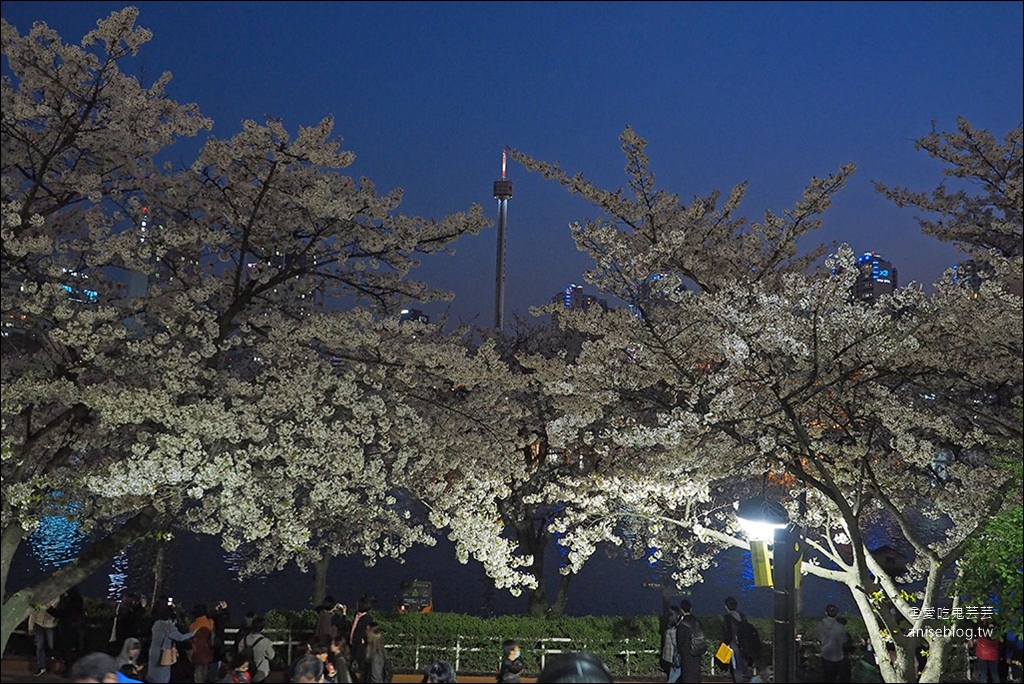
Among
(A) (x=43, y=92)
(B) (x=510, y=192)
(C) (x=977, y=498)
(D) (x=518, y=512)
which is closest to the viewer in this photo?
(A) (x=43, y=92)

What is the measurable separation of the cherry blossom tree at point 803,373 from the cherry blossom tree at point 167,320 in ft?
9.29

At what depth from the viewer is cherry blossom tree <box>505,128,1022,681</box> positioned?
9312 millimetres

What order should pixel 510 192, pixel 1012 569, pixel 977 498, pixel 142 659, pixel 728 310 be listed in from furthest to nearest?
1. pixel 510 192
2. pixel 142 659
3. pixel 977 498
4. pixel 728 310
5. pixel 1012 569

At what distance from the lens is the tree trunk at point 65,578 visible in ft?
30.7

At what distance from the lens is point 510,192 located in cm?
4569

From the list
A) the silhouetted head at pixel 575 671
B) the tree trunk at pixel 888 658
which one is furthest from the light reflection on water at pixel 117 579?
the silhouetted head at pixel 575 671

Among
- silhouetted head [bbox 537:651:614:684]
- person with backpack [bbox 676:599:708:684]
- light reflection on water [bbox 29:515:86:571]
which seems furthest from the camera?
light reflection on water [bbox 29:515:86:571]

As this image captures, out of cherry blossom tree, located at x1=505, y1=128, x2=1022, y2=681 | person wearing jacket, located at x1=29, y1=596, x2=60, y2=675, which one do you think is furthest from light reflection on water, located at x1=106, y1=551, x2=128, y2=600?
cherry blossom tree, located at x1=505, y1=128, x2=1022, y2=681

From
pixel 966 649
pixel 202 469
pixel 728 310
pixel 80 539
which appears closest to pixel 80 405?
pixel 202 469

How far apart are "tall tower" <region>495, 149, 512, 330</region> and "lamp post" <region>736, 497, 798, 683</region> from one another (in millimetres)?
17585

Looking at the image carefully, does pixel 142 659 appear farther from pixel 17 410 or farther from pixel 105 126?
pixel 105 126

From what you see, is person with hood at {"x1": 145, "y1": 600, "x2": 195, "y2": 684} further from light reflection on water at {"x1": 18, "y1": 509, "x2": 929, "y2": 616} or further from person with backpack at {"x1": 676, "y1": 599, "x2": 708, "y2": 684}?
light reflection on water at {"x1": 18, "y1": 509, "x2": 929, "y2": 616}

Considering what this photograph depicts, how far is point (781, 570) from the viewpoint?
759 cm

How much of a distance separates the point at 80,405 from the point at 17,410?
0.77 meters
